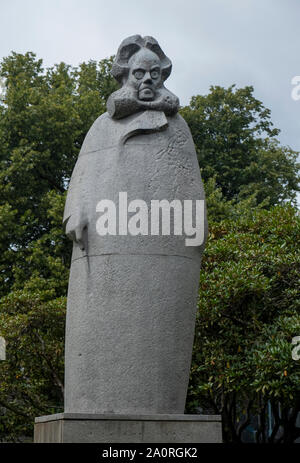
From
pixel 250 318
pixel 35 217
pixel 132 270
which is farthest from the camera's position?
pixel 35 217

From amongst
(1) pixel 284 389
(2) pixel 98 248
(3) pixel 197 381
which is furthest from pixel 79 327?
(3) pixel 197 381

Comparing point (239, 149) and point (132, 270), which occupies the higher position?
point (239, 149)

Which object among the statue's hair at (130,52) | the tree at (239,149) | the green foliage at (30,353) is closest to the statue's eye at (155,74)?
the statue's hair at (130,52)

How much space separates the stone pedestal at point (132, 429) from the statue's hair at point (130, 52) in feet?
10.3

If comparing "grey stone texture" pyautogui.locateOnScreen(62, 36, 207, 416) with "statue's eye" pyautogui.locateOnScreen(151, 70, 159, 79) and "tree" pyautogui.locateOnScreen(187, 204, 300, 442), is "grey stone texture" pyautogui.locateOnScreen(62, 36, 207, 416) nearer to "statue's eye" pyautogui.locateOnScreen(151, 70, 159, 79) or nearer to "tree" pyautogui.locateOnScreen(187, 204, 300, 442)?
"statue's eye" pyautogui.locateOnScreen(151, 70, 159, 79)

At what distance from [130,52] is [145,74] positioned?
314 millimetres

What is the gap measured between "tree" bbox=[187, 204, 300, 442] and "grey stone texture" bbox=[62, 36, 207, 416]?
158 inches

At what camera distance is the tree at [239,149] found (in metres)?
23.1

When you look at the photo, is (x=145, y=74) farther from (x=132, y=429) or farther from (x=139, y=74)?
(x=132, y=429)

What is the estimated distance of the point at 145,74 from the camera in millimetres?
5832

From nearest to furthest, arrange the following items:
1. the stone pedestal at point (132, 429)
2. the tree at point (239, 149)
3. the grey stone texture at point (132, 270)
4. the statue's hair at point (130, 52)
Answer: the stone pedestal at point (132, 429)
the grey stone texture at point (132, 270)
the statue's hair at point (130, 52)
the tree at point (239, 149)

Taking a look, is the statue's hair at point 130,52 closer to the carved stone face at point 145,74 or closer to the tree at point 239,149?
the carved stone face at point 145,74

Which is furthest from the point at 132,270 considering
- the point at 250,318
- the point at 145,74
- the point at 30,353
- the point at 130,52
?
the point at 30,353

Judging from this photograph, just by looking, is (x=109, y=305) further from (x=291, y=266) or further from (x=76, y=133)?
(x=76, y=133)
